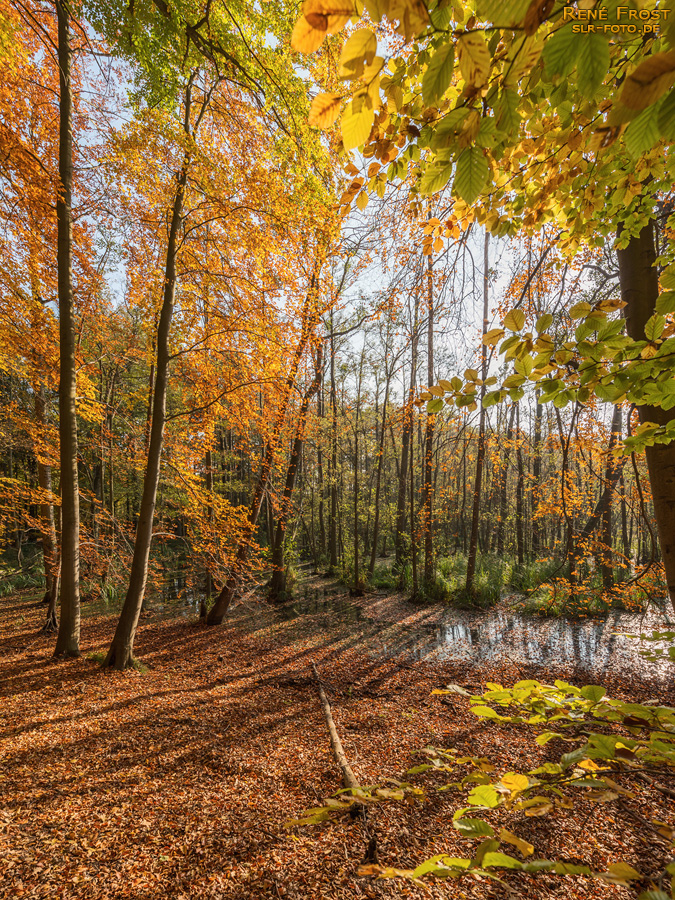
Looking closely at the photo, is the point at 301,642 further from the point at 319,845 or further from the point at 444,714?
the point at 319,845

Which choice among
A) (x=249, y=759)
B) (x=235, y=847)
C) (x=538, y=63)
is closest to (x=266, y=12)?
(x=538, y=63)

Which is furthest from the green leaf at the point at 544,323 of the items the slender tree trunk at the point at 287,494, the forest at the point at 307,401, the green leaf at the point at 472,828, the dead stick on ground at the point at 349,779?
the slender tree trunk at the point at 287,494

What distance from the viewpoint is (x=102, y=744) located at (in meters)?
4.03

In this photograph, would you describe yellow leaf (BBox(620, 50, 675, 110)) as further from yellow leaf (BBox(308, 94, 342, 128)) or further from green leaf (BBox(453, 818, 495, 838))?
green leaf (BBox(453, 818, 495, 838))

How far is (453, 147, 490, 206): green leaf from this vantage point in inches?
36.5

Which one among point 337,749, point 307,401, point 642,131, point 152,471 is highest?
point 307,401

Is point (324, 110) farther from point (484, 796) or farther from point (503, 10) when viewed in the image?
point (484, 796)

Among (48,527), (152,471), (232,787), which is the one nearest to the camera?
(232,787)

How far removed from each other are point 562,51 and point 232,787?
17.0 feet

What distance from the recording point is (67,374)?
5.94 meters

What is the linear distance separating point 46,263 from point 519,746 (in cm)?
1084

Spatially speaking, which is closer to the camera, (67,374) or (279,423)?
(67,374)

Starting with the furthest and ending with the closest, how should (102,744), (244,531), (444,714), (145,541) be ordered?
(244,531)
(145,541)
(444,714)
(102,744)

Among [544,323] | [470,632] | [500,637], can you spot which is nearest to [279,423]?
[544,323]
